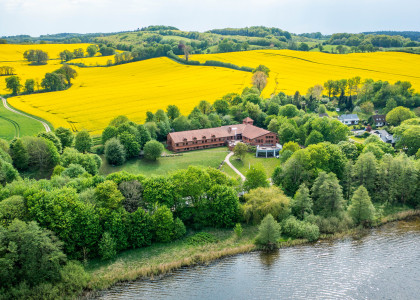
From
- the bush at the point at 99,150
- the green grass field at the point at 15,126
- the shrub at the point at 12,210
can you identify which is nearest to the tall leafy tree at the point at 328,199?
the shrub at the point at 12,210

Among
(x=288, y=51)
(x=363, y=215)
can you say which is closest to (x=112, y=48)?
(x=288, y=51)

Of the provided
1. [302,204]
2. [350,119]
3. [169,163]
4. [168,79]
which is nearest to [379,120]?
[350,119]

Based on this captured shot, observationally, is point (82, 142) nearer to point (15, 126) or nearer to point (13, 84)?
point (15, 126)

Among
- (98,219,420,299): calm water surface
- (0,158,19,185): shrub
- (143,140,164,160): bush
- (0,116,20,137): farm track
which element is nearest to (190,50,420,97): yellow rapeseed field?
(143,140,164,160): bush

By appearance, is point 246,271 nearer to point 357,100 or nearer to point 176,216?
point 176,216

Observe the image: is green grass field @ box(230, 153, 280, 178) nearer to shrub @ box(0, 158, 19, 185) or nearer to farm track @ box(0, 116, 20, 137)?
shrub @ box(0, 158, 19, 185)

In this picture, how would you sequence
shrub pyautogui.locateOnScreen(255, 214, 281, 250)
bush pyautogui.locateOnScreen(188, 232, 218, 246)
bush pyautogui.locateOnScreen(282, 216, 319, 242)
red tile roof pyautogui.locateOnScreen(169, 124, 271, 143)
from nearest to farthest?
shrub pyautogui.locateOnScreen(255, 214, 281, 250), bush pyautogui.locateOnScreen(188, 232, 218, 246), bush pyautogui.locateOnScreen(282, 216, 319, 242), red tile roof pyautogui.locateOnScreen(169, 124, 271, 143)
